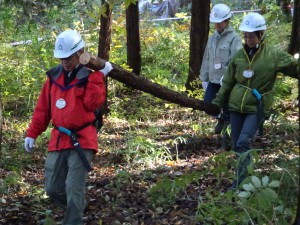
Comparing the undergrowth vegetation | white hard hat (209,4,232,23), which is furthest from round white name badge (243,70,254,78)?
white hard hat (209,4,232,23)

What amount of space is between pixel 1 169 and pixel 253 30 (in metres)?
4.05

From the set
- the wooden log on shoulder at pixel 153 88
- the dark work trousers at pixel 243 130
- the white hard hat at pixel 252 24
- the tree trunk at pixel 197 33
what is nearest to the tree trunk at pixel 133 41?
the tree trunk at pixel 197 33

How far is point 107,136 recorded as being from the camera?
975 centimetres

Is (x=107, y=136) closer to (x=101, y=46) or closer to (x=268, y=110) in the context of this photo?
(x=101, y=46)

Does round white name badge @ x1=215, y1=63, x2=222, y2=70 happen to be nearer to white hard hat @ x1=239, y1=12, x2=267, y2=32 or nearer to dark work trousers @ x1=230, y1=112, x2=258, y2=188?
dark work trousers @ x1=230, y1=112, x2=258, y2=188

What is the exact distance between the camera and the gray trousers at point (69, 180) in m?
5.23

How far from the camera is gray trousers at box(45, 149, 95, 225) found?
523 centimetres

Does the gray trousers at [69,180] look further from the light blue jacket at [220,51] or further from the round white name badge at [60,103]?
the light blue jacket at [220,51]

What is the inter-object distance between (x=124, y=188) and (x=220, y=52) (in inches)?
95.1

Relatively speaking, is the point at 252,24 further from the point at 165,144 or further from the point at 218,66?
the point at 165,144

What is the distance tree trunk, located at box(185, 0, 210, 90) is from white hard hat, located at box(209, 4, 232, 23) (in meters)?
3.88

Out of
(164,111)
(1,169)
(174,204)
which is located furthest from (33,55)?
(174,204)

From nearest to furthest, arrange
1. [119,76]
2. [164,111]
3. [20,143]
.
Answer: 1. [119,76]
2. [20,143]
3. [164,111]

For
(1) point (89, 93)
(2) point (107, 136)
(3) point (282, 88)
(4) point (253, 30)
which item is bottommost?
(2) point (107, 136)
